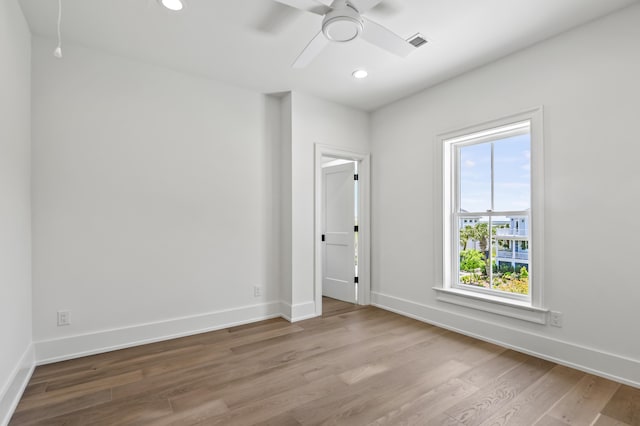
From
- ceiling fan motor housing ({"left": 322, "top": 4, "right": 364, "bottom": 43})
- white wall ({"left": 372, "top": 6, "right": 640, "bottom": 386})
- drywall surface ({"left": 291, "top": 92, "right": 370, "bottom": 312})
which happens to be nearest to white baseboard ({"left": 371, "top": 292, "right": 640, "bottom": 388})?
white wall ({"left": 372, "top": 6, "right": 640, "bottom": 386})

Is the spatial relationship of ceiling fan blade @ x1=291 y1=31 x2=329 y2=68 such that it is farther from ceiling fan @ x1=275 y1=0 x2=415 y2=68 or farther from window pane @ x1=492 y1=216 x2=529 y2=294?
window pane @ x1=492 y1=216 x2=529 y2=294

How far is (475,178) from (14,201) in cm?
405

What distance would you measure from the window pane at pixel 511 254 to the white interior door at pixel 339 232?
1.89m

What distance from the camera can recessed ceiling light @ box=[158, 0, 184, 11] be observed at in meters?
2.18

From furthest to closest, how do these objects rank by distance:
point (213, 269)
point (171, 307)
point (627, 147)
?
point (213, 269) < point (171, 307) < point (627, 147)

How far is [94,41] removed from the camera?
270 cm

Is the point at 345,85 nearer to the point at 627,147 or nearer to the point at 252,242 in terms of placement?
the point at 252,242

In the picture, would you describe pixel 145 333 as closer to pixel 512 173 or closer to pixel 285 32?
pixel 285 32

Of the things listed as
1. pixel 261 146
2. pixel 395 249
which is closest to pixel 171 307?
pixel 261 146

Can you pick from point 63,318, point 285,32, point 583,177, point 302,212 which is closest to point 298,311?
point 302,212

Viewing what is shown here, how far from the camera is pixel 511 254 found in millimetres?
3033

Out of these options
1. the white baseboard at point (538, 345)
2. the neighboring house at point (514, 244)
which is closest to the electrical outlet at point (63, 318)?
the white baseboard at point (538, 345)

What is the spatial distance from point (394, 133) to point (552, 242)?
2.21 meters

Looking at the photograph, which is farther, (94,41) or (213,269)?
A: (213,269)
